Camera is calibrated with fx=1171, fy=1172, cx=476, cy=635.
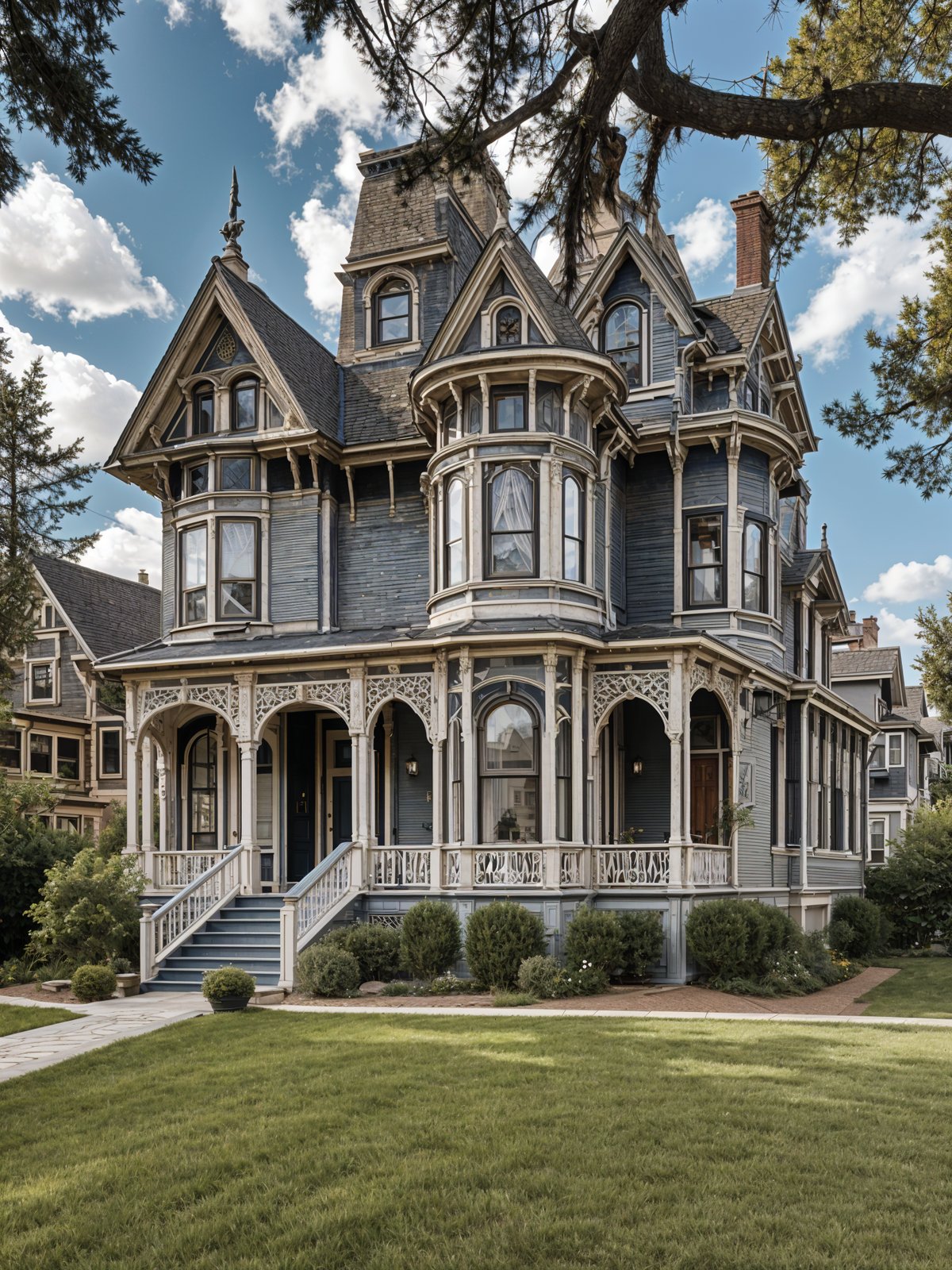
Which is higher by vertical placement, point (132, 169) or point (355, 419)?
point (355, 419)

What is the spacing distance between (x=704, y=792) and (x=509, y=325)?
928 centimetres

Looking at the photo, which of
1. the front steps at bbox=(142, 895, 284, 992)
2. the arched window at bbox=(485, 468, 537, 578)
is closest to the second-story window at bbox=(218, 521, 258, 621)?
the arched window at bbox=(485, 468, 537, 578)

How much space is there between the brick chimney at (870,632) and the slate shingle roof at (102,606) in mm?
31762

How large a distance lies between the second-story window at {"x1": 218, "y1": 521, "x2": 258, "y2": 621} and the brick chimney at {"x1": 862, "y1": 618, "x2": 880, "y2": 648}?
38338 mm

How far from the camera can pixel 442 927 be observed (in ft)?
57.7

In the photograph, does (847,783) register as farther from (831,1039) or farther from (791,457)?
(831,1039)

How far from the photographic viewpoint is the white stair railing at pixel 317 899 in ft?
55.9

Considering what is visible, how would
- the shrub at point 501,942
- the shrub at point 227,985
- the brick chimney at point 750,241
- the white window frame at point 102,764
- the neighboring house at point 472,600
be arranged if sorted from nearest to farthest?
1. the shrub at point 227,985
2. the shrub at point 501,942
3. the neighboring house at point 472,600
4. the brick chimney at point 750,241
5. the white window frame at point 102,764

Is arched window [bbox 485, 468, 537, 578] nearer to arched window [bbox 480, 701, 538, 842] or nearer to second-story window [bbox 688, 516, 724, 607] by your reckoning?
arched window [bbox 480, 701, 538, 842]

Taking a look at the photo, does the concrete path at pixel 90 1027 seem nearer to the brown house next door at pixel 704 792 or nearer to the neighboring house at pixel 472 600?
the neighboring house at pixel 472 600

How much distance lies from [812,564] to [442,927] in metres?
13.2

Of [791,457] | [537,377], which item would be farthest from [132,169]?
[791,457]

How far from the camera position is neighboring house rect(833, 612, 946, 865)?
45.2 meters

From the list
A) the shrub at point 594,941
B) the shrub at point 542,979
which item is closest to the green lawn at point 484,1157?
the shrub at point 542,979
